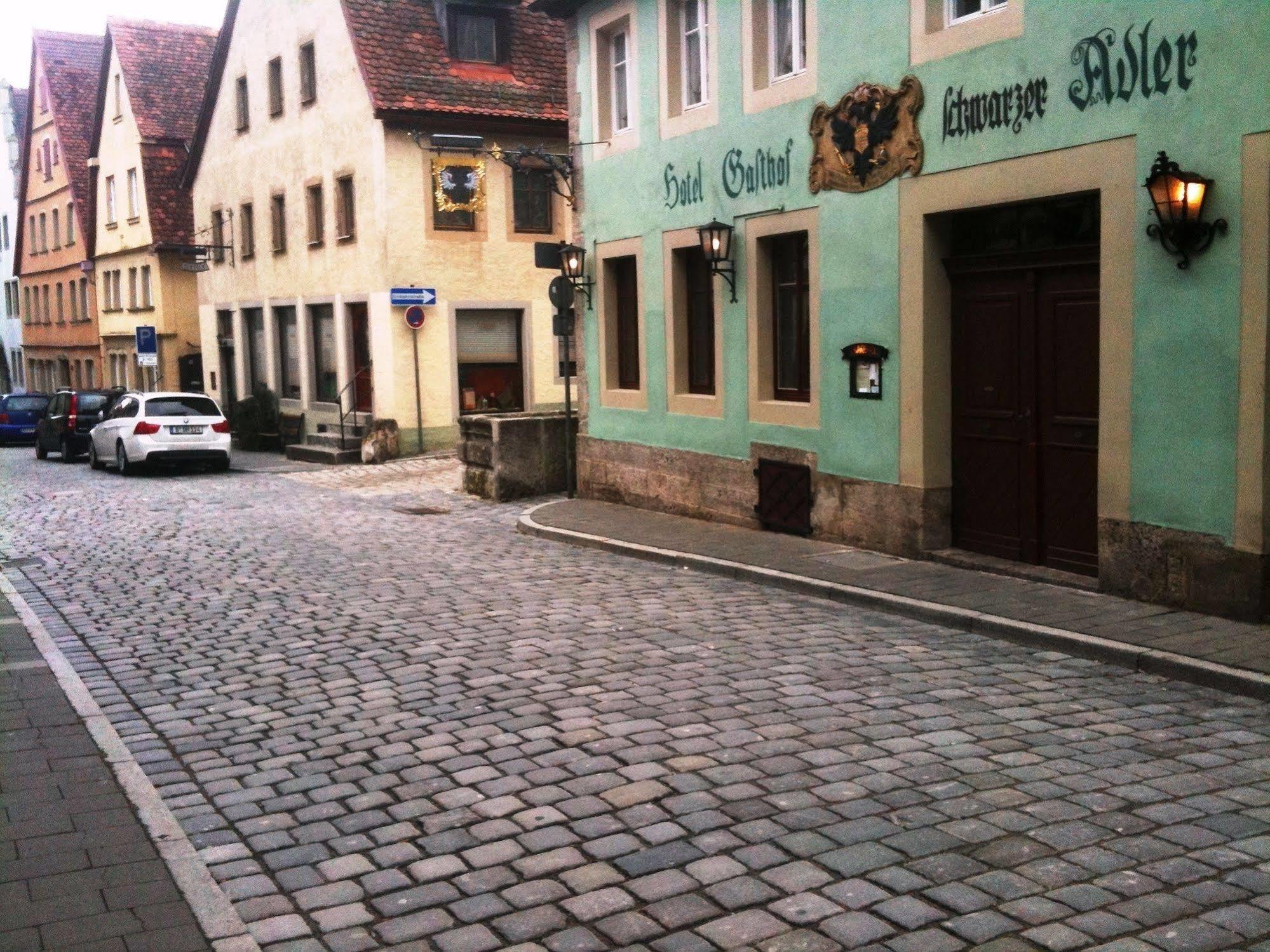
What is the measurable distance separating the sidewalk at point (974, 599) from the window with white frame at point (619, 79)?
5.48 metres

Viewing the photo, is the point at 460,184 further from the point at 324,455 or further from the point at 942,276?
the point at 942,276

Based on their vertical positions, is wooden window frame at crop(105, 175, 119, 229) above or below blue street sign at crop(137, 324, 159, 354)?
above

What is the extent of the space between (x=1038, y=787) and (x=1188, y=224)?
4812 millimetres

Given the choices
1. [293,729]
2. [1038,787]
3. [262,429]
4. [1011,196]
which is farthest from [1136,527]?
[262,429]

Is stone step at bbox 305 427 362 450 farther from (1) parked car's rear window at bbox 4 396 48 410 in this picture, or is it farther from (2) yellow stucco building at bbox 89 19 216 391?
(1) parked car's rear window at bbox 4 396 48 410

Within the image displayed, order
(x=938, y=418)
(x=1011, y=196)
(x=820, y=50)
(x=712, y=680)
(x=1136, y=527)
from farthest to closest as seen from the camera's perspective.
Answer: (x=820, y=50) → (x=938, y=418) → (x=1011, y=196) → (x=1136, y=527) → (x=712, y=680)

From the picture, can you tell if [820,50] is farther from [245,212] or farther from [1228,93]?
[245,212]

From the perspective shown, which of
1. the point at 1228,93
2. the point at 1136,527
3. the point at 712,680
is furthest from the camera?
the point at 1136,527

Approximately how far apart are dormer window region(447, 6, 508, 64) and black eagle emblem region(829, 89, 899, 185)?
1700 cm

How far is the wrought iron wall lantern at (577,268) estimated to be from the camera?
1800cm

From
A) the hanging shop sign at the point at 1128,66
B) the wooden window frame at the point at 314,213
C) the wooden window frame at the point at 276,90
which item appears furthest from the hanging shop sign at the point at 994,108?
the wooden window frame at the point at 276,90

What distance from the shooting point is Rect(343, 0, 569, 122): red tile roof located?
27.0 m

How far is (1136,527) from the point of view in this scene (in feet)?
32.2

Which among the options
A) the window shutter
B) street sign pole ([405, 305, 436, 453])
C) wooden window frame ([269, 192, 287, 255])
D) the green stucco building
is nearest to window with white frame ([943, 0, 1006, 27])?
the green stucco building
